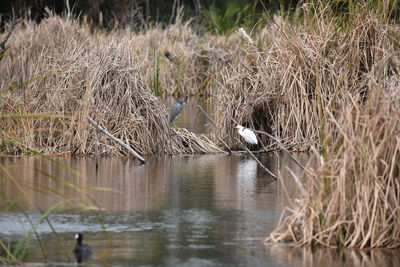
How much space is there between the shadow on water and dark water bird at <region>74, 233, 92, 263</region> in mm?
73

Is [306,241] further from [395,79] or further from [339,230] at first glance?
[395,79]

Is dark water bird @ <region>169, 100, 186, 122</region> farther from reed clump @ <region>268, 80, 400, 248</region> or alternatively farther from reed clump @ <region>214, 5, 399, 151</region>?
reed clump @ <region>268, 80, 400, 248</region>

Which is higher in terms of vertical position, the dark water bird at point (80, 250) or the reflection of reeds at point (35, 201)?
the reflection of reeds at point (35, 201)

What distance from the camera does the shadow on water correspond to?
8.85 m

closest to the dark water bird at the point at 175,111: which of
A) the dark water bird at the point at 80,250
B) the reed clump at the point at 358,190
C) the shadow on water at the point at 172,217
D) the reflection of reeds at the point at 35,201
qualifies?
the shadow on water at the point at 172,217

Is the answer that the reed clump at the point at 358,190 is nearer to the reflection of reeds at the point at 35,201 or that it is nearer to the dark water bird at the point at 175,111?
the reflection of reeds at the point at 35,201

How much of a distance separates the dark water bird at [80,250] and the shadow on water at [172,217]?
7 centimetres

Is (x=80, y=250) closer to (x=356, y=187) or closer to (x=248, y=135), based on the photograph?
(x=356, y=187)

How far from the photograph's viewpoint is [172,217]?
10.8 m

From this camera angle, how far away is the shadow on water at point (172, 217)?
885 centimetres

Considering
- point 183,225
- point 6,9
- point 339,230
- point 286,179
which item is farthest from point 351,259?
point 6,9

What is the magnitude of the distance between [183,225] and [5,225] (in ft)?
5.43

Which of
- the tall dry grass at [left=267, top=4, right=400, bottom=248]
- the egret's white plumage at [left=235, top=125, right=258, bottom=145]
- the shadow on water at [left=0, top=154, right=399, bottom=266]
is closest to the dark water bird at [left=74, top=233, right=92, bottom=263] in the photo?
the shadow on water at [left=0, top=154, right=399, bottom=266]

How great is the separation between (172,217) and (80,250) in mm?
2132
